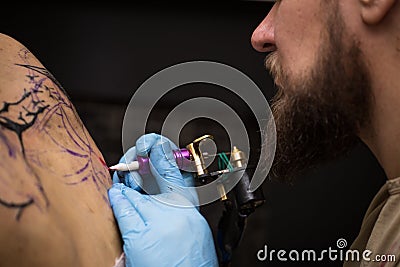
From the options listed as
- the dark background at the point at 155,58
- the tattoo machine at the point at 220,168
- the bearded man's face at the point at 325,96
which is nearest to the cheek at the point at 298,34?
the bearded man's face at the point at 325,96

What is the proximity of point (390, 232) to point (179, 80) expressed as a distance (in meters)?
0.93

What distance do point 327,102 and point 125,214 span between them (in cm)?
42

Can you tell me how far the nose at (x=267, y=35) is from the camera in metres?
1.06

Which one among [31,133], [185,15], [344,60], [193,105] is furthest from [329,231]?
[31,133]

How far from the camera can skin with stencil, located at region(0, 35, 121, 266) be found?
741 mm

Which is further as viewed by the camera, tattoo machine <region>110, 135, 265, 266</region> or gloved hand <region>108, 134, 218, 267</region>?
tattoo machine <region>110, 135, 265, 266</region>

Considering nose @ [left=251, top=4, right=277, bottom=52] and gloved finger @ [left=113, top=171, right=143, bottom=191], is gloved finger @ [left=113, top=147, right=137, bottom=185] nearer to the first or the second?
gloved finger @ [left=113, top=171, right=143, bottom=191]

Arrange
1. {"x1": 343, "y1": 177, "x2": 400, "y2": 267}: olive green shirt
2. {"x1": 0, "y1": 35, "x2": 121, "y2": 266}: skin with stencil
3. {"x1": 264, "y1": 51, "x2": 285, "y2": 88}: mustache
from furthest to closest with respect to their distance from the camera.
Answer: {"x1": 264, "y1": 51, "x2": 285, "y2": 88}: mustache → {"x1": 343, "y1": 177, "x2": 400, "y2": 267}: olive green shirt → {"x1": 0, "y1": 35, "x2": 121, "y2": 266}: skin with stencil

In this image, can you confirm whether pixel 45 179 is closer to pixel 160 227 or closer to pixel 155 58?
pixel 160 227

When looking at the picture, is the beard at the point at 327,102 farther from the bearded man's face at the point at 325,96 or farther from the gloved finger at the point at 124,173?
the gloved finger at the point at 124,173

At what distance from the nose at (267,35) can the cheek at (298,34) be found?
6 centimetres

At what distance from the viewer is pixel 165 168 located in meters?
1.10

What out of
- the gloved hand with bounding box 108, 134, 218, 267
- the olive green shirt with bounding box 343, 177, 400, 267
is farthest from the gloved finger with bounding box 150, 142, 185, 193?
the olive green shirt with bounding box 343, 177, 400, 267

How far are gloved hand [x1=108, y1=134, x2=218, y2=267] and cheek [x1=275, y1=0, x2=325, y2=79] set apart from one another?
348 millimetres
